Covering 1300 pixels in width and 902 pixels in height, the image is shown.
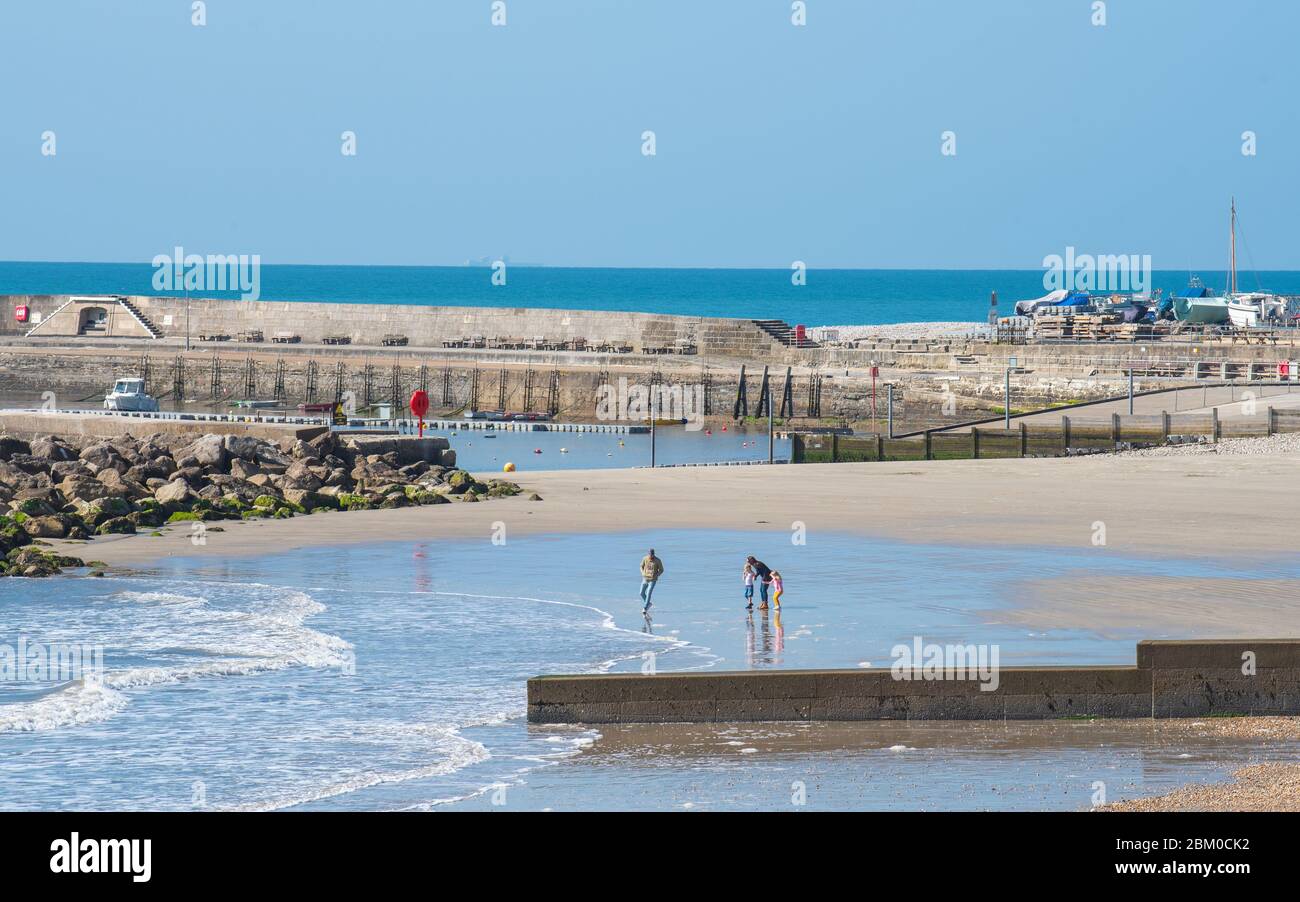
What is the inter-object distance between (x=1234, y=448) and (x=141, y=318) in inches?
3289

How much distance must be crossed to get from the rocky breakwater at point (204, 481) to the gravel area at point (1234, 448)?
1935 centimetres

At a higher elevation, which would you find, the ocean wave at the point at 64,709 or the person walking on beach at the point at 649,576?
the person walking on beach at the point at 649,576

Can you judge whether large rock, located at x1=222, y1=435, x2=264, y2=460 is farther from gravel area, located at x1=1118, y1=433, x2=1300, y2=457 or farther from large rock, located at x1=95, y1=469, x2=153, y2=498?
gravel area, located at x1=1118, y1=433, x2=1300, y2=457

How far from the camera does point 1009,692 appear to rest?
1661 cm

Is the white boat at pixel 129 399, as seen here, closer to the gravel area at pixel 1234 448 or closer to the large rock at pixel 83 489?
the large rock at pixel 83 489

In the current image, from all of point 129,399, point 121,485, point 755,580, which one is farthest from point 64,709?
point 129,399

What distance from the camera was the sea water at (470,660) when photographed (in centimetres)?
1470

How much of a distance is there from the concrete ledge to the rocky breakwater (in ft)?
59.9

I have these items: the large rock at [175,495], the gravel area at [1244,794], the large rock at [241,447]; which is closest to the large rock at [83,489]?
the large rock at [175,495]

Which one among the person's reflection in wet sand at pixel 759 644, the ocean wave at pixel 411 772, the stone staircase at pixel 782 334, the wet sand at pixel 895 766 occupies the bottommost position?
the ocean wave at pixel 411 772

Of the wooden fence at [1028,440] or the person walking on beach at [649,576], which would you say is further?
the wooden fence at [1028,440]

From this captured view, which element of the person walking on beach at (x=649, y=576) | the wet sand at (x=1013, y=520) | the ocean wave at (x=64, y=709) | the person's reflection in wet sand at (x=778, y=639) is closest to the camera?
the ocean wave at (x=64, y=709)

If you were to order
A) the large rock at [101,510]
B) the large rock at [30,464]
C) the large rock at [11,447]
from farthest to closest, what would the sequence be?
the large rock at [11,447] < the large rock at [30,464] < the large rock at [101,510]

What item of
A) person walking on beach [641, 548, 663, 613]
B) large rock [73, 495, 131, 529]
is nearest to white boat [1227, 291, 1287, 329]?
large rock [73, 495, 131, 529]
